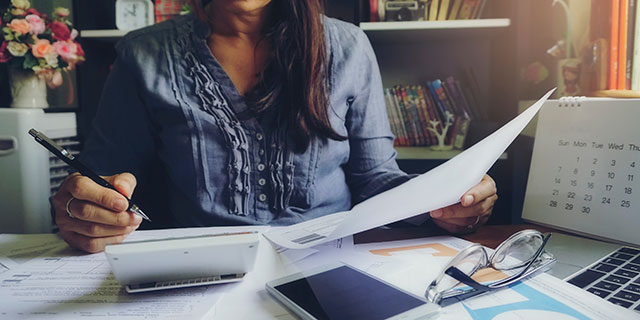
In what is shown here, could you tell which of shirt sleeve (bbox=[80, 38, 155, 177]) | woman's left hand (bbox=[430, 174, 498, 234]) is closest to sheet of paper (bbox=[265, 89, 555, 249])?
woman's left hand (bbox=[430, 174, 498, 234])

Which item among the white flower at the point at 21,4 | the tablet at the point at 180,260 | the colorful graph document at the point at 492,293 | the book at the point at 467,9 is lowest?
the colorful graph document at the point at 492,293

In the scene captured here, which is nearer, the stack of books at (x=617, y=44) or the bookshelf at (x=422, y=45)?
the stack of books at (x=617, y=44)

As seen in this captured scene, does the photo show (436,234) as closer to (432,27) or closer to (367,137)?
(367,137)

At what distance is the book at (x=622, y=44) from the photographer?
2.63ft

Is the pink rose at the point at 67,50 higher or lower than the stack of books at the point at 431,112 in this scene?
higher

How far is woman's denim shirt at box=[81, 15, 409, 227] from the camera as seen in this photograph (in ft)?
2.48

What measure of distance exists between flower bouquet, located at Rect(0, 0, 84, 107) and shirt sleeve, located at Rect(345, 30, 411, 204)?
1057 millimetres

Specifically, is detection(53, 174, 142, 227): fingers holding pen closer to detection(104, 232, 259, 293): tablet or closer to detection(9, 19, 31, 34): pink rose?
detection(104, 232, 259, 293): tablet

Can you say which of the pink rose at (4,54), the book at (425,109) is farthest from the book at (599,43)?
the pink rose at (4,54)

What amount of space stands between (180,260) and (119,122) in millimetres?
522

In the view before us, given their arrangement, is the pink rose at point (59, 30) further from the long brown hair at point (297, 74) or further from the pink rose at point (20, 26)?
the long brown hair at point (297, 74)

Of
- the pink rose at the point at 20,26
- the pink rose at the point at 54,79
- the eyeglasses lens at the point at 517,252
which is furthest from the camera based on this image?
the pink rose at the point at 54,79

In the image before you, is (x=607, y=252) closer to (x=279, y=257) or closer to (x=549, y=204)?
(x=549, y=204)

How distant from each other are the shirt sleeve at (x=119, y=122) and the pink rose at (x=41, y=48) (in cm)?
75
